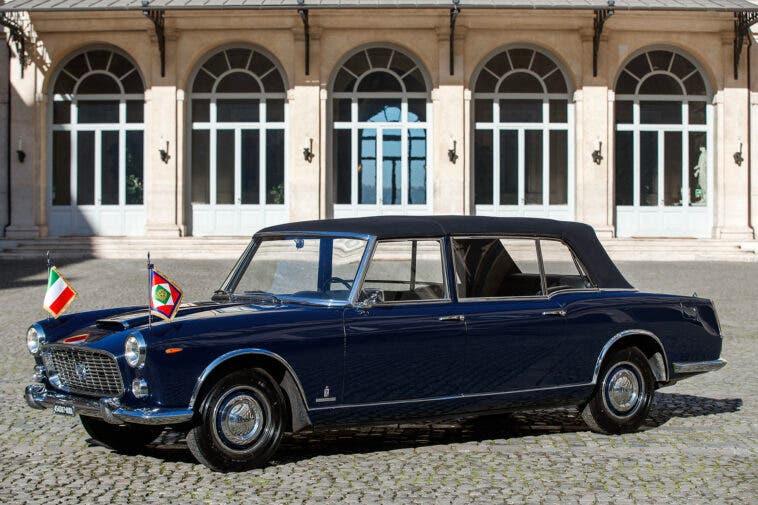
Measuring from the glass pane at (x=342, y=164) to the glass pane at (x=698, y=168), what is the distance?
29.5ft

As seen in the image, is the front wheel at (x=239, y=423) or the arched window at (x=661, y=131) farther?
the arched window at (x=661, y=131)

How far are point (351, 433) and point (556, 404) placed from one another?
58.1 inches

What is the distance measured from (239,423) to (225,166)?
2208 centimetres

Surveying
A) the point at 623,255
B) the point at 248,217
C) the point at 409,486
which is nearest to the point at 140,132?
the point at 248,217

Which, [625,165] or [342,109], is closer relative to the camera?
[342,109]

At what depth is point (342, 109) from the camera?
27844mm

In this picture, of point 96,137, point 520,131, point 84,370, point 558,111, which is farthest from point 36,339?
point 558,111

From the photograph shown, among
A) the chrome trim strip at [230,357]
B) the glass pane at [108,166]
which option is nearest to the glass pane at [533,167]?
the glass pane at [108,166]

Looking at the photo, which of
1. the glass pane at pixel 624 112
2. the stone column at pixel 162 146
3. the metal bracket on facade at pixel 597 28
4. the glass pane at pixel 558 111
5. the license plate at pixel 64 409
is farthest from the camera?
the glass pane at pixel 624 112

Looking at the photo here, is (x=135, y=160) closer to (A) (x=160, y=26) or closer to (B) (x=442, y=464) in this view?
(A) (x=160, y=26)

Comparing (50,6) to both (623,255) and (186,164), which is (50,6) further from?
(623,255)

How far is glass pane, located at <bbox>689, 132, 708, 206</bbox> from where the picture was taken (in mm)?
28297

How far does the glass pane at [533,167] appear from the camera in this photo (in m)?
27.9

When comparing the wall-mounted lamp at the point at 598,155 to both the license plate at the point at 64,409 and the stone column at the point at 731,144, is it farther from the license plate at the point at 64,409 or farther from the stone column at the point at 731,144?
the license plate at the point at 64,409
